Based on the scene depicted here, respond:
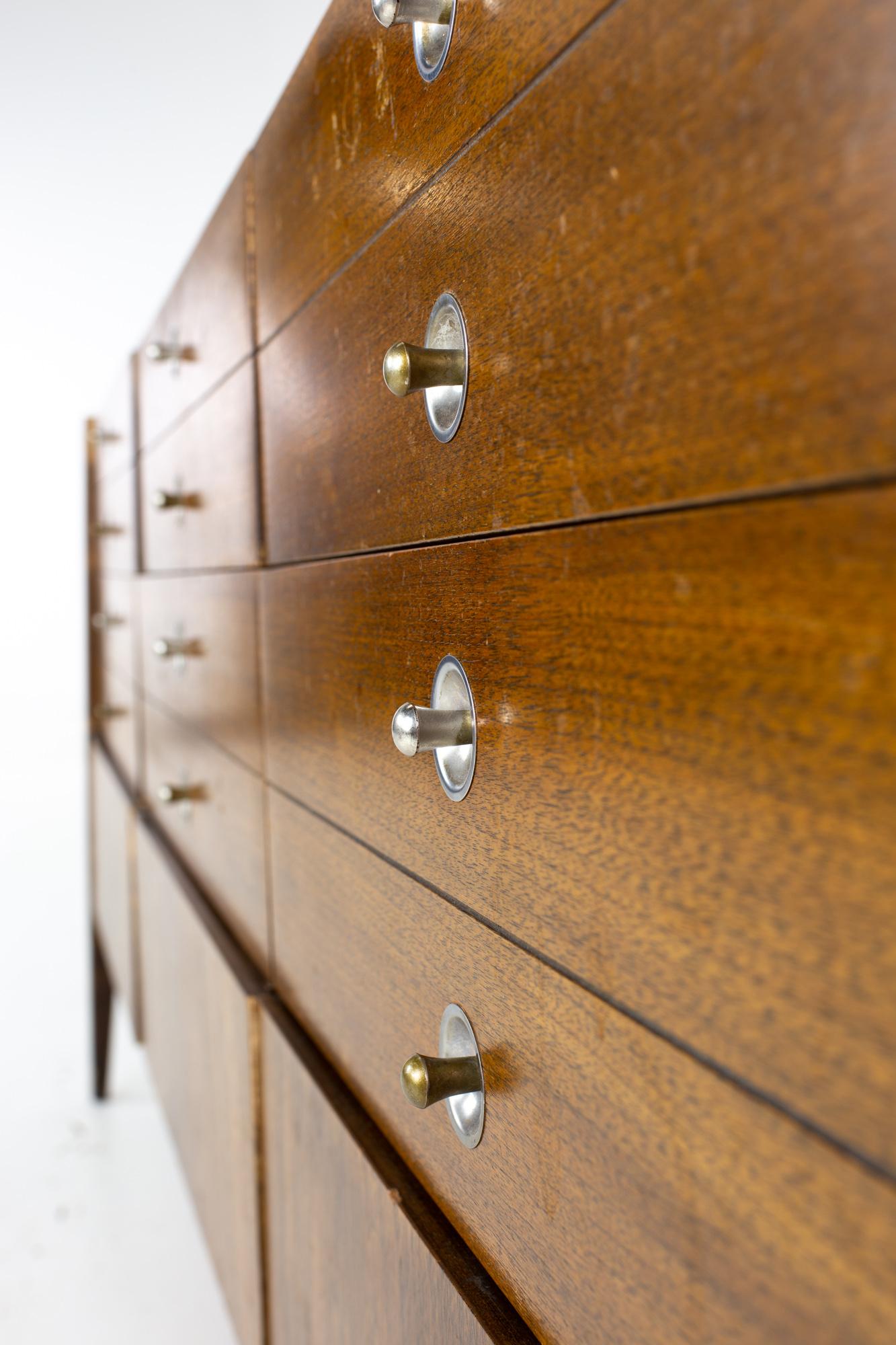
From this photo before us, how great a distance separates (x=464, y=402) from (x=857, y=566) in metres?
0.19

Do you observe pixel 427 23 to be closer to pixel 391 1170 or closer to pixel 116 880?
pixel 391 1170

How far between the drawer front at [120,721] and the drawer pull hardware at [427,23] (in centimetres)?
99

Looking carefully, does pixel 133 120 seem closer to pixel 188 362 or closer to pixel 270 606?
pixel 188 362

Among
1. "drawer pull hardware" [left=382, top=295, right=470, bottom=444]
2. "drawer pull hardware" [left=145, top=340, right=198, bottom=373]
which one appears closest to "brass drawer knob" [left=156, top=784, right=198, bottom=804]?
"drawer pull hardware" [left=145, top=340, right=198, bottom=373]

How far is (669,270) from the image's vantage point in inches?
9.7

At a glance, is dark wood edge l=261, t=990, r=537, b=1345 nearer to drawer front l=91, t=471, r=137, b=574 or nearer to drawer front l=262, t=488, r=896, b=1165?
drawer front l=262, t=488, r=896, b=1165

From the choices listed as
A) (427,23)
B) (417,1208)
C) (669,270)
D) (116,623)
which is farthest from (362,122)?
(116,623)

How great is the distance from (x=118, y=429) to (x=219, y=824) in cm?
70

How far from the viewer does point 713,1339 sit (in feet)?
0.85

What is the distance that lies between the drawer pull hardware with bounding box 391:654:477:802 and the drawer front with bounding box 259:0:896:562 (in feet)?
0.18

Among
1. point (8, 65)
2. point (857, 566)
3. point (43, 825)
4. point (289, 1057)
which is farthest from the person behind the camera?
point (43, 825)

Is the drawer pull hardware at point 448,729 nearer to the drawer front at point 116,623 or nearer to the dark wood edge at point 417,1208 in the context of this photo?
the dark wood edge at point 417,1208

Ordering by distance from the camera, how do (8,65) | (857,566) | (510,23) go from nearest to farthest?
(857,566) → (510,23) → (8,65)

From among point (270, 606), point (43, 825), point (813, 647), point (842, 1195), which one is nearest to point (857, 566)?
point (813, 647)
